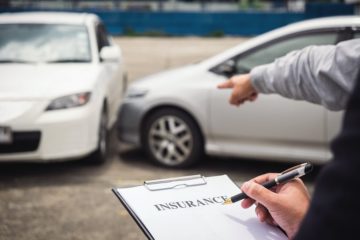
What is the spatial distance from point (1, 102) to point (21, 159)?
512 mm

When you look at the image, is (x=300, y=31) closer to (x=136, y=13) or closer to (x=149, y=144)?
(x=149, y=144)

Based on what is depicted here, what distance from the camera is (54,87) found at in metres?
5.06

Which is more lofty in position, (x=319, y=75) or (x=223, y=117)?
(x=319, y=75)

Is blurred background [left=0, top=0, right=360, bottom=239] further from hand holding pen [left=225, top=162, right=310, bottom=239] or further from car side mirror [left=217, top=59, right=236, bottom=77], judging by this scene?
hand holding pen [left=225, top=162, right=310, bottom=239]

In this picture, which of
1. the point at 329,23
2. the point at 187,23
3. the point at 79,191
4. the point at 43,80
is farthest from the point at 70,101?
the point at 187,23

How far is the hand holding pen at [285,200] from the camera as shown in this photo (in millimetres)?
1212

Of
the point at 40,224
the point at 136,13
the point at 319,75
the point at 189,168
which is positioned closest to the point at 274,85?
the point at 319,75

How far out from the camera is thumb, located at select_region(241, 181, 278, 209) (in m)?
1.23

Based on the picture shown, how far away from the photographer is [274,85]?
6.13 feet

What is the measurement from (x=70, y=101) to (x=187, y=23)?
2102 cm

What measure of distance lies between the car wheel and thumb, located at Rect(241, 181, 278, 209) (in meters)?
4.07

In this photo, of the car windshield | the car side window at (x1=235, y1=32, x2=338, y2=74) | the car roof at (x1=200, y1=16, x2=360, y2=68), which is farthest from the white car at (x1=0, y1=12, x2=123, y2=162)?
the car side window at (x1=235, y1=32, x2=338, y2=74)

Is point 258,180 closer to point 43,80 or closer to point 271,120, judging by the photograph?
point 271,120

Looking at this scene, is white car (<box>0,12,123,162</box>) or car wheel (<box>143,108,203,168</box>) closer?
white car (<box>0,12,123,162</box>)
